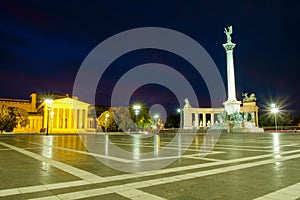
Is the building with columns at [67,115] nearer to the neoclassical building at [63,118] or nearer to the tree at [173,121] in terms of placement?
the neoclassical building at [63,118]

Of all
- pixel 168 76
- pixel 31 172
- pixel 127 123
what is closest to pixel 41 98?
pixel 127 123

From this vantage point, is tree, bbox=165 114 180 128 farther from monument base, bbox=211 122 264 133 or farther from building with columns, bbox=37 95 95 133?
monument base, bbox=211 122 264 133

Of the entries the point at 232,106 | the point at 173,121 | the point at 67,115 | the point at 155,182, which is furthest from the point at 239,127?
the point at 173,121

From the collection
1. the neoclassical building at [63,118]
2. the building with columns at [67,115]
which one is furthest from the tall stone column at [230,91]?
the building with columns at [67,115]

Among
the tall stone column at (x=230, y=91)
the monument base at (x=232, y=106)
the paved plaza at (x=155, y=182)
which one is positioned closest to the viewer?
the paved plaza at (x=155, y=182)

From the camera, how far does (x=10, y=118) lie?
2517 inches

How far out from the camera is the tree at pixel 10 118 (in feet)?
203

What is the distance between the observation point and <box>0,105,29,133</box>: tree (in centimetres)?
6203

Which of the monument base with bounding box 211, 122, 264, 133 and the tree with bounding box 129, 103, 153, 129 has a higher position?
the tree with bounding box 129, 103, 153, 129

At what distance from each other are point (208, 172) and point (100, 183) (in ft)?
11.6

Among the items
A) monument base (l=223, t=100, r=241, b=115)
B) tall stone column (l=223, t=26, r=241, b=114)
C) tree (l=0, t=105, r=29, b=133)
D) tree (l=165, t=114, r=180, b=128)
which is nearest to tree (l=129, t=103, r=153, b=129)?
Answer: tree (l=165, t=114, r=180, b=128)

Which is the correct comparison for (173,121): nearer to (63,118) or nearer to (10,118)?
(63,118)

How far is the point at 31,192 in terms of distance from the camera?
576cm

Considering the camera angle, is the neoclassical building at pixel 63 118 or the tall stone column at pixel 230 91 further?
the neoclassical building at pixel 63 118
